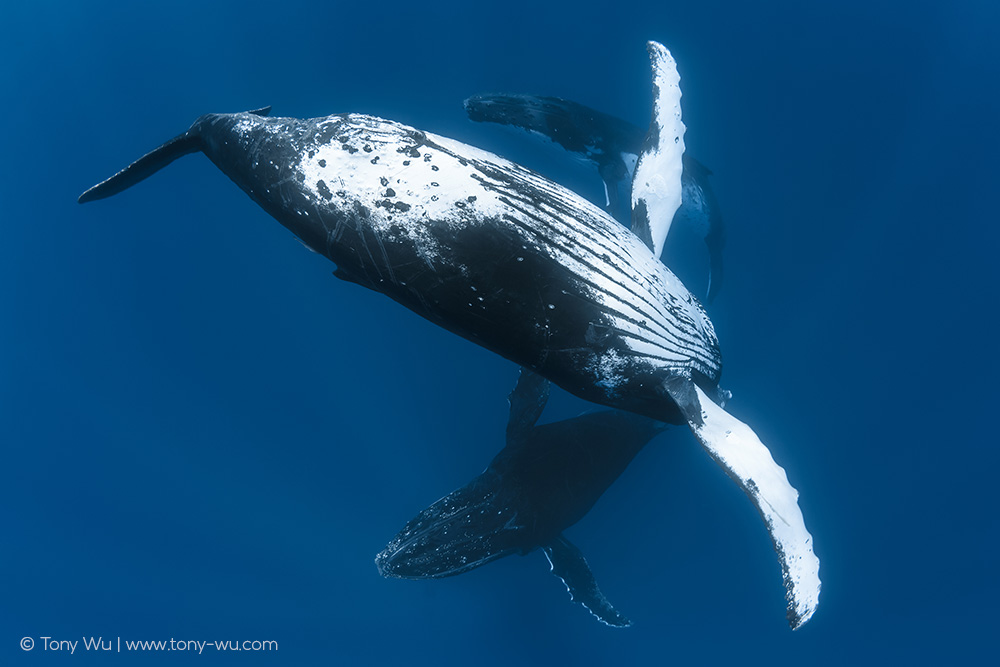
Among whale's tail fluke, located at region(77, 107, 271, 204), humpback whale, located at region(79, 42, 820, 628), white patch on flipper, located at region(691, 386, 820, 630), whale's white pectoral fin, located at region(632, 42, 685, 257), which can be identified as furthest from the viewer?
whale's white pectoral fin, located at region(632, 42, 685, 257)

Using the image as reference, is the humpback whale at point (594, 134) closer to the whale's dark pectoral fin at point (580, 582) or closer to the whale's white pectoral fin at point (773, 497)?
the whale's white pectoral fin at point (773, 497)

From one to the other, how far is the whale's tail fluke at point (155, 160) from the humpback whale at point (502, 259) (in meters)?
0.72

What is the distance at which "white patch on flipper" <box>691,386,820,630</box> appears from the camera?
4559mm

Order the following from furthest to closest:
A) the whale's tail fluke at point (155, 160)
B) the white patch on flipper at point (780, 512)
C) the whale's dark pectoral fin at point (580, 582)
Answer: the whale's dark pectoral fin at point (580, 582), the whale's tail fluke at point (155, 160), the white patch on flipper at point (780, 512)

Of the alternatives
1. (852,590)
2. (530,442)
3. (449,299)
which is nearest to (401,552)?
(530,442)

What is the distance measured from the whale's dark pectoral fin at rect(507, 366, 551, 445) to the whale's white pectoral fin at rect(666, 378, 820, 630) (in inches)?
110

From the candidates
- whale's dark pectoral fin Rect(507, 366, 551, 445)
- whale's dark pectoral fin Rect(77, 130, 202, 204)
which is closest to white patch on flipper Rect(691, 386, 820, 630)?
whale's dark pectoral fin Rect(507, 366, 551, 445)

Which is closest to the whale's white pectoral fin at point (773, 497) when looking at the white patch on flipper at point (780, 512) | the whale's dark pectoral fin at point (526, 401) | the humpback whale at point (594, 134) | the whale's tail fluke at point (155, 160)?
the white patch on flipper at point (780, 512)

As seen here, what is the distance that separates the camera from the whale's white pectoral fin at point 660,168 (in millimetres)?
6328

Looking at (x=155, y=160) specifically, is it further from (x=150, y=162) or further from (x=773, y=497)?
(x=773, y=497)

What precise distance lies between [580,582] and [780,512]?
14.8 feet

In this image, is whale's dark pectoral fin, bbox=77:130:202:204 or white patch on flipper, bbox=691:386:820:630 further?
whale's dark pectoral fin, bbox=77:130:202:204

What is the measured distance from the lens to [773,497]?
4.73 meters

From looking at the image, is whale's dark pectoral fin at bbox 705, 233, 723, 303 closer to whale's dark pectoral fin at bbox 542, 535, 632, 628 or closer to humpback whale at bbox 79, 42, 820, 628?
humpback whale at bbox 79, 42, 820, 628
